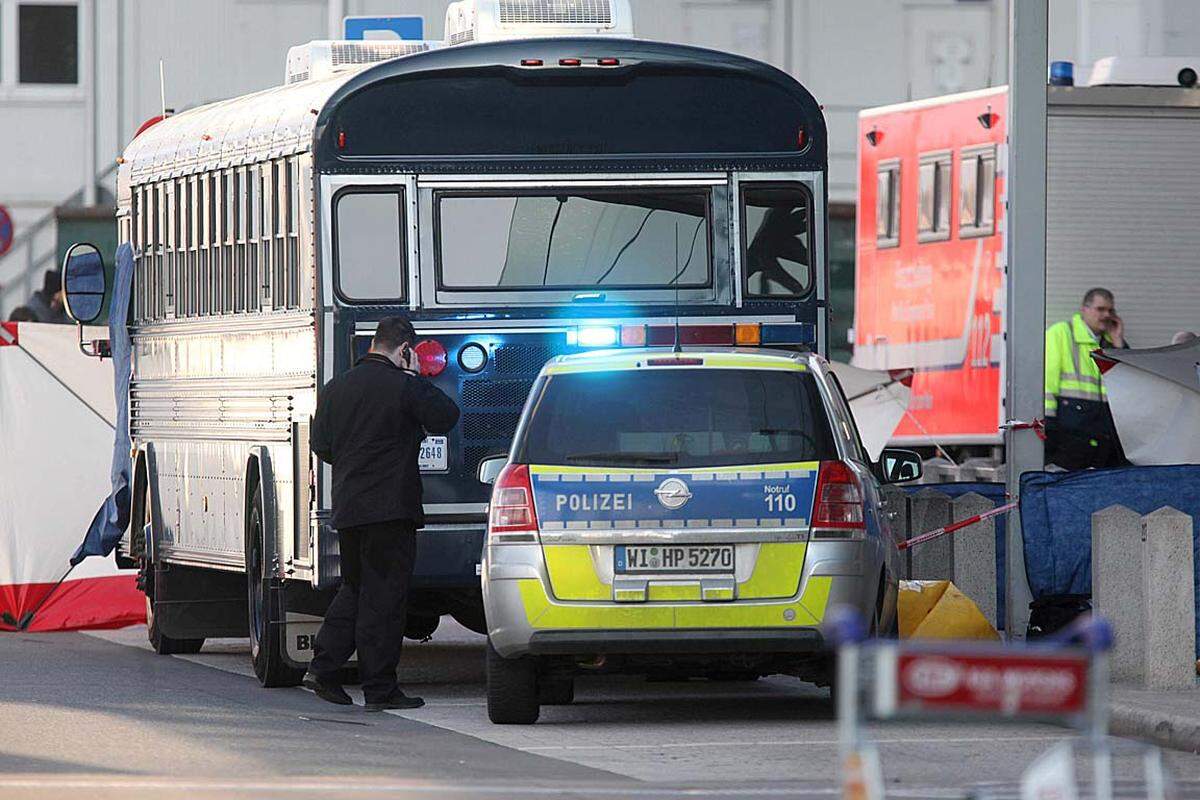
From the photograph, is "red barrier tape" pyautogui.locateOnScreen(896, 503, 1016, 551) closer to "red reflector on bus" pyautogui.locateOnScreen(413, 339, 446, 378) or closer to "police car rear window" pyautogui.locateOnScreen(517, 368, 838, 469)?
"red reflector on bus" pyautogui.locateOnScreen(413, 339, 446, 378)

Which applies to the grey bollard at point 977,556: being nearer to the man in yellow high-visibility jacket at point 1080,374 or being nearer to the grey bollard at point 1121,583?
the grey bollard at point 1121,583

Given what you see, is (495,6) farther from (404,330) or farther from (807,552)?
(807,552)

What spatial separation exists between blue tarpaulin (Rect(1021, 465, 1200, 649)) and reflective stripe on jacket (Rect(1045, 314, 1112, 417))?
19.6 ft

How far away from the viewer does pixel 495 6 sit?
52.3 feet

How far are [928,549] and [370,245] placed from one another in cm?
406

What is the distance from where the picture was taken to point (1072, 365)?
2192 centimetres

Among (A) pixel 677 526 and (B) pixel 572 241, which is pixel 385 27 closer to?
(B) pixel 572 241

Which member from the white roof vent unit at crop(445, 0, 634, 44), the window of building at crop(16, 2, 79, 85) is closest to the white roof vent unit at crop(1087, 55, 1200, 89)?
the white roof vent unit at crop(445, 0, 634, 44)

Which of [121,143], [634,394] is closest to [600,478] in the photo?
[634,394]

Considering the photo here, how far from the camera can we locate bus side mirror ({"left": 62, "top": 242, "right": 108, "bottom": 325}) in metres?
18.5

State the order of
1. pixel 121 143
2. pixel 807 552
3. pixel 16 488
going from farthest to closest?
pixel 121 143
pixel 16 488
pixel 807 552

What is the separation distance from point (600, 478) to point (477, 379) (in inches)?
85.2

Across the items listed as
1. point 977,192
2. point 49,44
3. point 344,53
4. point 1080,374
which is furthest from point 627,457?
point 49,44

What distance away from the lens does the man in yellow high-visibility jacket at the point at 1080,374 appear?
71.1 ft
